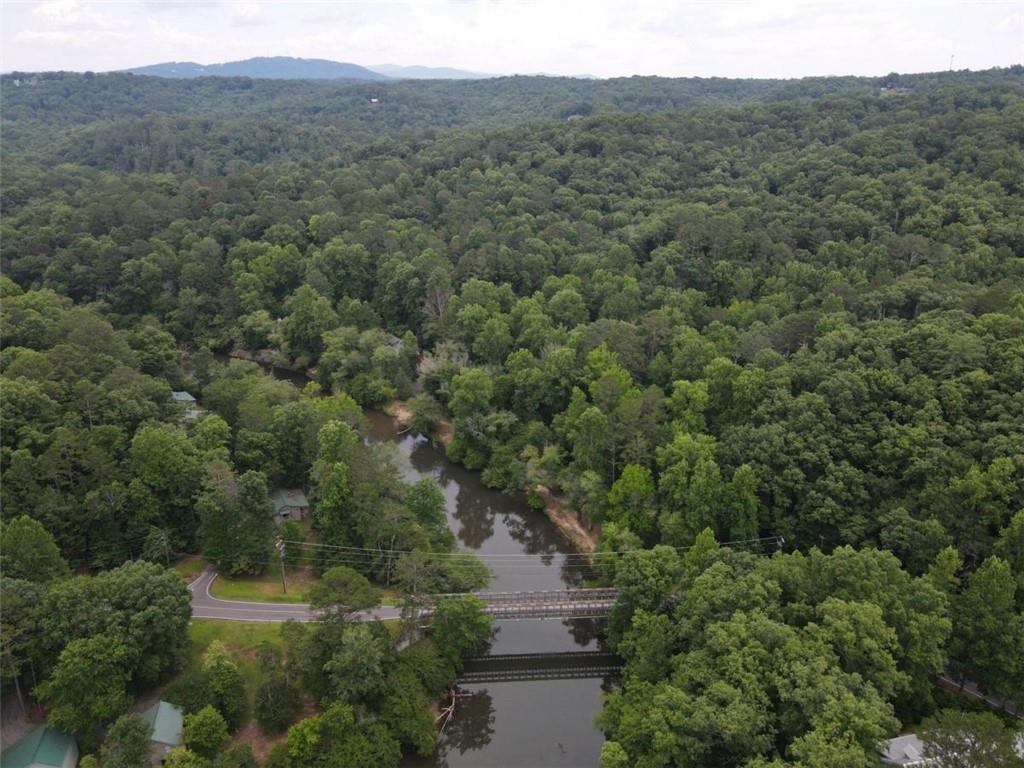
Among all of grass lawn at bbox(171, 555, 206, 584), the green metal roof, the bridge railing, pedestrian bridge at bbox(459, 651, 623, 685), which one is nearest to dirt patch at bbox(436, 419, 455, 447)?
the bridge railing

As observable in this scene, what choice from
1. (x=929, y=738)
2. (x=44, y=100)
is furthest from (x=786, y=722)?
(x=44, y=100)

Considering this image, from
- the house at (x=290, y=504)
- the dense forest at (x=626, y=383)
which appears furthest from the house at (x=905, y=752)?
the house at (x=290, y=504)

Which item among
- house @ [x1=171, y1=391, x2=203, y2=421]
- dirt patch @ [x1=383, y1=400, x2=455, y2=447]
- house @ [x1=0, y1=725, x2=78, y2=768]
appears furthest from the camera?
dirt patch @ [x1=383, y1=400, x2=455, y2=447]

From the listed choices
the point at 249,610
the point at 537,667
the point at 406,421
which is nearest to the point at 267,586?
the point at 249,610

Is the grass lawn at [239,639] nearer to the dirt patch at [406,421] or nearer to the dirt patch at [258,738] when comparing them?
the dirt patch at [258,738]

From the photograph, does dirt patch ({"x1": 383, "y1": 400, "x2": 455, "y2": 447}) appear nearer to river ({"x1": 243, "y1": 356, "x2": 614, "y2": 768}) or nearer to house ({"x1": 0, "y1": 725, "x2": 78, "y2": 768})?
river ({"x1": 243, "y1": 356, "x2": 614, "y2": 768})

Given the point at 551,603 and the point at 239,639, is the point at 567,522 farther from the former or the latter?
the point at 239,639

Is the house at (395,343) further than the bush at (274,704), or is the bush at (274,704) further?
the house at (395,343)
